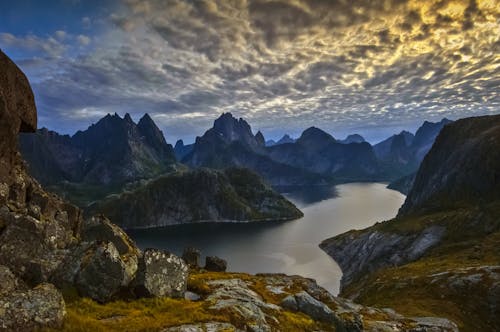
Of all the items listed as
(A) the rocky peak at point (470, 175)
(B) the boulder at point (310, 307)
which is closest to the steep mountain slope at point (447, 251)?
(A) the rocky peak at point (470, 175)

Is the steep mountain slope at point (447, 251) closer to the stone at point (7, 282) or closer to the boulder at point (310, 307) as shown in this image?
the boulder at point (310, 307)

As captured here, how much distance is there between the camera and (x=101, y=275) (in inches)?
947

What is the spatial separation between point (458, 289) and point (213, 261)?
40.6 meters

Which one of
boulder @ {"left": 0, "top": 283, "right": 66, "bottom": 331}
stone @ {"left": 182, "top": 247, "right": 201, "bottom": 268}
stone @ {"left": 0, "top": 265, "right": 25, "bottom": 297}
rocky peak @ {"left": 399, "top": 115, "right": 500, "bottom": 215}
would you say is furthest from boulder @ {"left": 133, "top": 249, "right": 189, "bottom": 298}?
rocky peak @ {"left": 399, "top": 115, "right": 500, "bottom": 215}

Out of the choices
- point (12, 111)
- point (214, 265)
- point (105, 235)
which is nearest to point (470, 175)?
point (214, 265)

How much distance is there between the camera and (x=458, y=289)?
5825 cm

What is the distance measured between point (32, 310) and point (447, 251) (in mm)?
109196

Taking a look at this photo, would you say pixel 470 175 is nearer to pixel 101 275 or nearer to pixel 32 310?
pixel 101 275

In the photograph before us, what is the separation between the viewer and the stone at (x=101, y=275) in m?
23.5

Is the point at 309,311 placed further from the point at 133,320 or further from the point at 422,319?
the point at 422,319

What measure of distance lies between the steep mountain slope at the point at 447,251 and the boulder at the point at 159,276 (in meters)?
35.4

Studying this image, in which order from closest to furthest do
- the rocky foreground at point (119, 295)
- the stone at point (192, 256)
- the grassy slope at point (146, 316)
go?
1. the rocky foreground at point (119, 295)
2. the grassy slope at point (146, 316)
3. the stone at point (192, 256)

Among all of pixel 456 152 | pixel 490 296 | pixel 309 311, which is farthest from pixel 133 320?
pixel 456 152

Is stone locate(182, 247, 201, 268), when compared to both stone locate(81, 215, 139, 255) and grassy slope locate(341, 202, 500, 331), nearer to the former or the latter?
stone locate(81, 215, 139, 255)
